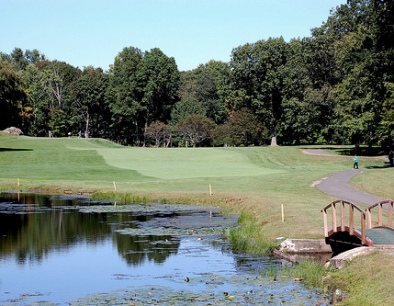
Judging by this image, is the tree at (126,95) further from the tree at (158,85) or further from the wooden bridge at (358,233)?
the wooden bridge at (358,233)

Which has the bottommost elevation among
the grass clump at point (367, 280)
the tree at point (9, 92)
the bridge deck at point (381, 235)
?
the grass clump at point (367, 280)

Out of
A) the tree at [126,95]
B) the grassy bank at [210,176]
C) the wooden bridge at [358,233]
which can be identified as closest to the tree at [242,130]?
the grassy bank at [210,176]

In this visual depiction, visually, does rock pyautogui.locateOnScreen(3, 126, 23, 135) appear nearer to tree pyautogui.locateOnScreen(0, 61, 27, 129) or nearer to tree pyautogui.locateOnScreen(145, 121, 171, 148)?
tree pyautogui.locateOnScreen(0, 61, 27, 129)

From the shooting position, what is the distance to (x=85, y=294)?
21156mm

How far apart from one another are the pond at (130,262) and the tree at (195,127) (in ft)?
263

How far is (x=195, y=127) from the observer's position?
123875 mm

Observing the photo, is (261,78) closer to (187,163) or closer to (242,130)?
(242,130)

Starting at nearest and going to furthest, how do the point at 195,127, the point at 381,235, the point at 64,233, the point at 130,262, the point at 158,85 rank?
1. the point at 381,235
2. the point at 130,262
3. the point at 64,233
4. the point at 195,127
5. the point at 158,85

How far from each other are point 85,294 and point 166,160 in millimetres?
61065

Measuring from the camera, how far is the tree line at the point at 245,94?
73688 millimetres

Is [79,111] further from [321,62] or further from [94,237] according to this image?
[94,237]

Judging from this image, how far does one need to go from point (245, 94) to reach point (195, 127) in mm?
11686

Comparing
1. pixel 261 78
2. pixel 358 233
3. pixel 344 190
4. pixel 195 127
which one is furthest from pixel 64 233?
pixel 195 127

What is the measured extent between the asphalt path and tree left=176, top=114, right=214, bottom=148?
64521 mm
